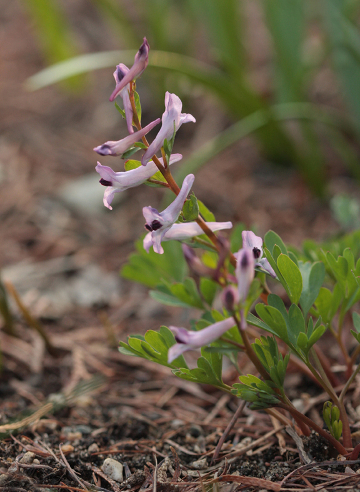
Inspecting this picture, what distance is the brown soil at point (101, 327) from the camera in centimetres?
97

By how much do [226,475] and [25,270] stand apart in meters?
1.46

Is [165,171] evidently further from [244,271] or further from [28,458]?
[28,458]

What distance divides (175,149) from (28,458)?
7.21 ft

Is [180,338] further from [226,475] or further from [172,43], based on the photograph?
[172,43]

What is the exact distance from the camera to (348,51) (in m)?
2.05

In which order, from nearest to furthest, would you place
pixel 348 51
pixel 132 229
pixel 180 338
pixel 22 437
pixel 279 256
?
1. pixel 180 338
2. pixel 279 256
3. pixel 22 437
4. pixel 348 51
5. pixel 132 229

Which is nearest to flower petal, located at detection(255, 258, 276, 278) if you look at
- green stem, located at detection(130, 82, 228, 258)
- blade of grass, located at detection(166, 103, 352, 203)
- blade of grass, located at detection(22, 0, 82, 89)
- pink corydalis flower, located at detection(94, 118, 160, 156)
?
green stem, located at detection(130, 82, 228, 258)

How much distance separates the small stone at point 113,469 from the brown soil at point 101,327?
0.5 inches

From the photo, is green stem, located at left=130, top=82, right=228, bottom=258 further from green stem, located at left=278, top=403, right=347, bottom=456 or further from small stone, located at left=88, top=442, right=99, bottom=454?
small stone, located at left=88, top=442, right=99, bottom=454

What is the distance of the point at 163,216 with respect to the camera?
0.78m

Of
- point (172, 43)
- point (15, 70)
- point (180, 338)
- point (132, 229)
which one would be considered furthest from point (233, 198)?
point (15, 70)

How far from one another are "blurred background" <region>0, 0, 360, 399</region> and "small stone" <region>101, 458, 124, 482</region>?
591 mm

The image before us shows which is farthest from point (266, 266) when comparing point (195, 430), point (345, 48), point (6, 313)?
point (345, 48)

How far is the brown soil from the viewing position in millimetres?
971
